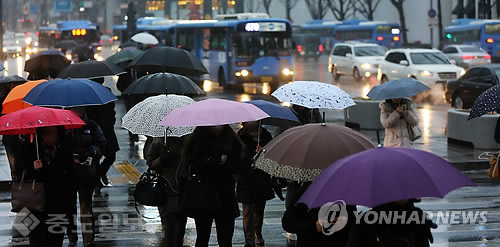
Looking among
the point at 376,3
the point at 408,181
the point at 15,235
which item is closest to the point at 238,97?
the point at 15,235

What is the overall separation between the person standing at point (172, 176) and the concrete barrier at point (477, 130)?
10891 mm

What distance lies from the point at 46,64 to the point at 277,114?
10360mm

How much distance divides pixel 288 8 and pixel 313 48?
2064 centimetres

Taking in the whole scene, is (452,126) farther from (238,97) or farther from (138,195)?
(238,97)

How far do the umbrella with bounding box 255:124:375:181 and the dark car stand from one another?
19396 millimetres

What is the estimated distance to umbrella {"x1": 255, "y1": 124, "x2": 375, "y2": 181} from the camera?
6.78 meters

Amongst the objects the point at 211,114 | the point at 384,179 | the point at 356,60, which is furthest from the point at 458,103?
the point at 384,179

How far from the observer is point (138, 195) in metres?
9.10

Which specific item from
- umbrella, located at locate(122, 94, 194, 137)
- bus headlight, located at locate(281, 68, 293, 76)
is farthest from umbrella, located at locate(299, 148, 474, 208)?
bus headlight, located at locate(281, 68, 293, 76)

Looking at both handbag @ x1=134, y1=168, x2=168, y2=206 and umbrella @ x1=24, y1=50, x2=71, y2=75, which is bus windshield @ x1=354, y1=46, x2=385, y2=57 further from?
handbag @ x1=134, y1=168, x2=168, y2=206

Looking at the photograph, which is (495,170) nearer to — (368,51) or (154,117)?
(154,117)

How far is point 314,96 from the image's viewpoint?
970cm

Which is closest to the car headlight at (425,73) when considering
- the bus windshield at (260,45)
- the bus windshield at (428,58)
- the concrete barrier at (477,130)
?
the bus windshield at (428,58)

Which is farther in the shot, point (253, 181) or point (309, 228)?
point (253, 181)
